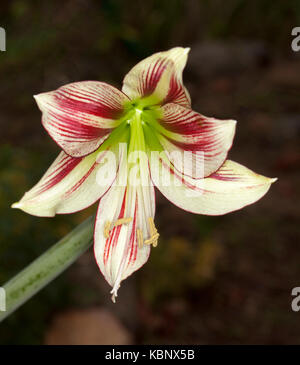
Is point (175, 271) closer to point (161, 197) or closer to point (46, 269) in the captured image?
point (161, 197)

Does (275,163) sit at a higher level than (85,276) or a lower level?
higher

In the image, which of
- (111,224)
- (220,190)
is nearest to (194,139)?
(220,190)

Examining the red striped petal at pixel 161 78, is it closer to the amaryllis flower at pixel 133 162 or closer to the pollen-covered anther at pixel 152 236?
the amaryllis flower at pixel 133 162

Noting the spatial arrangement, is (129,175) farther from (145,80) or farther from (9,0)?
Result: (9,0)

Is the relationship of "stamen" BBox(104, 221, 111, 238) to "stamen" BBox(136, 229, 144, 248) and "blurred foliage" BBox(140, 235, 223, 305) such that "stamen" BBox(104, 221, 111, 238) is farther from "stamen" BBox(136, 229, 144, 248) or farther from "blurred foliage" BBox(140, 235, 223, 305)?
"blurred foliage" BBox(140, 235, 223, 305)

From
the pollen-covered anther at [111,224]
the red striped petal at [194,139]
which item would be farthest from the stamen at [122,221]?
the red striped petal at [194,139]
